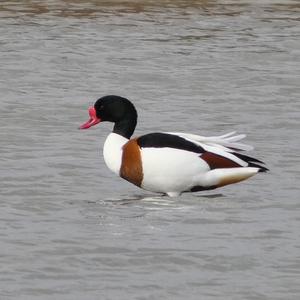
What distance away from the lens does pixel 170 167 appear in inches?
462

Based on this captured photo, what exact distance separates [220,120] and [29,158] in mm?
3210

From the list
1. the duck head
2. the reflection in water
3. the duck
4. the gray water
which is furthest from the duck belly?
the reflection in water

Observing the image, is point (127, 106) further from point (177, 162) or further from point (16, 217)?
point (16, 217)

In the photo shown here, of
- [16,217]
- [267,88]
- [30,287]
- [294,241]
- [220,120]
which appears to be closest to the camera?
[30,287]

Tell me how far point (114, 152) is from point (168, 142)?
1.64 feet

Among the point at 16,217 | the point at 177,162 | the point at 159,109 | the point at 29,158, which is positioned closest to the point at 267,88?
the point at 159,109

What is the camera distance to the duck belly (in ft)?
38.5

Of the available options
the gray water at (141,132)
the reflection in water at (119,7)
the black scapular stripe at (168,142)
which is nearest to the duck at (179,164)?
the black scapular stripe at (168,142)

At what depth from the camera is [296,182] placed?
12.4m

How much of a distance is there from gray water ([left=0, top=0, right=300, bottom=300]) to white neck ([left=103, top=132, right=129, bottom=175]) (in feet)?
0.86

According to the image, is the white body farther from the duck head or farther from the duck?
the duck head

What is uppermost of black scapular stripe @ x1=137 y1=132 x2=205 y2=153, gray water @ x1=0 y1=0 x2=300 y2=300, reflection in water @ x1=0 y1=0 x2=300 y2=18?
black scapular stripe @ x1=137 y1=132 x2=205 y2=153

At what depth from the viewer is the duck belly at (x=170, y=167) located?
38.5 feet

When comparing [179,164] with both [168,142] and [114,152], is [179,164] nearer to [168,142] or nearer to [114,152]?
[168,142]
